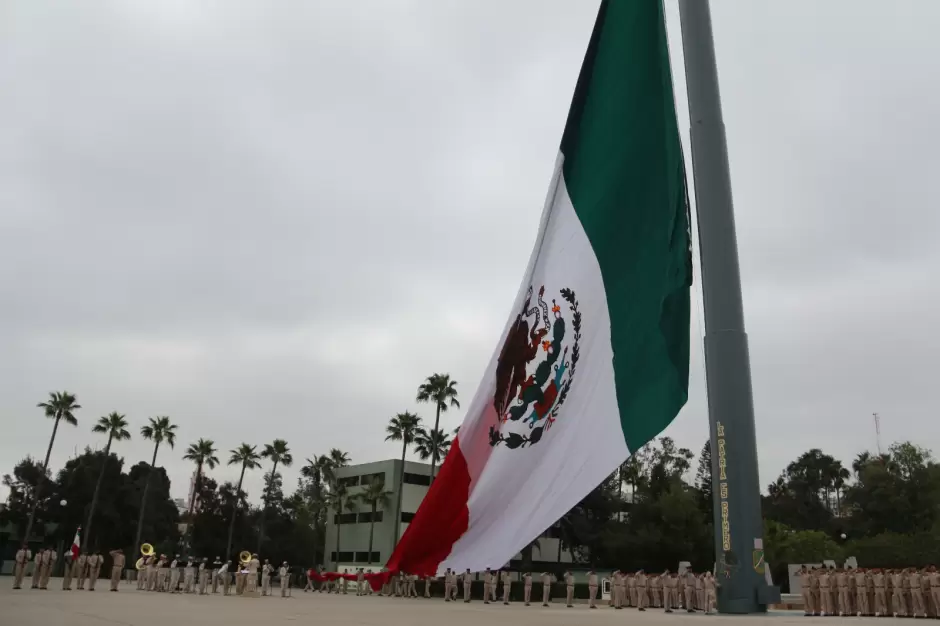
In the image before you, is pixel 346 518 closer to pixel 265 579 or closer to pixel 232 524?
pixel 232 524

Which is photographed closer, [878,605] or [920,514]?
[878,605]

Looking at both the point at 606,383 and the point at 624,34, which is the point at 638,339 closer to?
the point at 606,383

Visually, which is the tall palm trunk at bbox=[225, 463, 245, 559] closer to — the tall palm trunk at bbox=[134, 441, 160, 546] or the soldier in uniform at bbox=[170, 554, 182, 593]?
the tall palm trunk at bbox=[134, 441, 160, 546]

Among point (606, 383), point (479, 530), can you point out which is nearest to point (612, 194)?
point (606, 383)

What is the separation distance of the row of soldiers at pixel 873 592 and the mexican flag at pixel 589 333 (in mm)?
15574


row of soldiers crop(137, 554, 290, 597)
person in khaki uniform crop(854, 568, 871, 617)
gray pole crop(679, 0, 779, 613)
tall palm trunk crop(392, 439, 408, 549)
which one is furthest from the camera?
tall palm trunk crop(392, 439, 408, 549)

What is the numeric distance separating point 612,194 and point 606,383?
2675mm

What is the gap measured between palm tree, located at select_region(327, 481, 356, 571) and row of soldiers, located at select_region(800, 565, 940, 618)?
51.0 m

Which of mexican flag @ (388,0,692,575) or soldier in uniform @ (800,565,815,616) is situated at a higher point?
mexican flag @ (388,0,692,575)

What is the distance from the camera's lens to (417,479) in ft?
221

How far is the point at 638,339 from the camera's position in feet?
30.3

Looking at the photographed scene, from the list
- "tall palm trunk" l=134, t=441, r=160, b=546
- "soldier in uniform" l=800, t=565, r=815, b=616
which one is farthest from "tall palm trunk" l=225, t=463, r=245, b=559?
"soldier in uniform" l=800, t=565, r=815, b=616

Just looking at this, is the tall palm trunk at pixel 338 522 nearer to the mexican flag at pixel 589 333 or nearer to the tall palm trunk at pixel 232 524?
the tall palm trunk at pixel 232 524

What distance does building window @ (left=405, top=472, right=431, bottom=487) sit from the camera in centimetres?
6638
